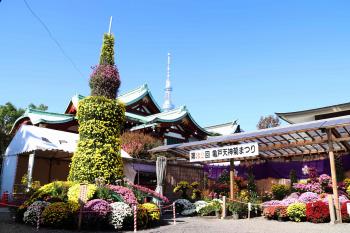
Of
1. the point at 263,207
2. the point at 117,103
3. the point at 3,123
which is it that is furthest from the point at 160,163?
the point at 3,123

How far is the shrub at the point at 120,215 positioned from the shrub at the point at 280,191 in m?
Answer: 9.72

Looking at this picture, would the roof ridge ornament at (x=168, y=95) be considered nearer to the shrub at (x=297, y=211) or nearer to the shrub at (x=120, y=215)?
the shrub at (x=297, y=211)

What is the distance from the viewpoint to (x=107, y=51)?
1505cm

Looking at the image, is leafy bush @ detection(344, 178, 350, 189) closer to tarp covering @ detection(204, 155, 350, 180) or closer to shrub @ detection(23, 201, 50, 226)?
tarp covering @ detection(204, 155, 350, 180)

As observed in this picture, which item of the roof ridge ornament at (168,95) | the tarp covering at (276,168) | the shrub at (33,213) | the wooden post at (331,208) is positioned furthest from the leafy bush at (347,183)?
the roof ridge ornament at (168,95)

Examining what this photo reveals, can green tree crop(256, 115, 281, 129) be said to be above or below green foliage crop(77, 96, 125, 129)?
above

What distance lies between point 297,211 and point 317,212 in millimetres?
788

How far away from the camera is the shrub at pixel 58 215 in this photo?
1007 cm

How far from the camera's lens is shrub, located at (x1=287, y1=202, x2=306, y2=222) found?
12758 mm

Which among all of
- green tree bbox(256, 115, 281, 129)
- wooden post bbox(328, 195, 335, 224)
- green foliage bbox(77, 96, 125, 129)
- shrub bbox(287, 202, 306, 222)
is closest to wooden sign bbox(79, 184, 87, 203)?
green foliage bbox(77, 96, 125, 129)

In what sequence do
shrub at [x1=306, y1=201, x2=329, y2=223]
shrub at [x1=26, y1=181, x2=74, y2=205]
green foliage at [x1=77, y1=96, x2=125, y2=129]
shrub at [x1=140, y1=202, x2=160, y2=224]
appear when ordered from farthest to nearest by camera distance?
1. green foliage at [x1=77, y1=96, x2=125, y2=129]
2. shrub at [x1=306, y1=201, x2=329, y2=223]
3. shrub at [x1=140, y1=202, x2=160, y2=224]
4. shrub at [x1=26, y1=181, x2=74, y2=205]

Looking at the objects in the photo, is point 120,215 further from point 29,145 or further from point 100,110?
point 29,145

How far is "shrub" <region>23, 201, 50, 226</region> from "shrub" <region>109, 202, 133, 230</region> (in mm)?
2131

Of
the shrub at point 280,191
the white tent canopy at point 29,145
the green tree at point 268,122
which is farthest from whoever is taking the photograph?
the green tree at point 268,122
